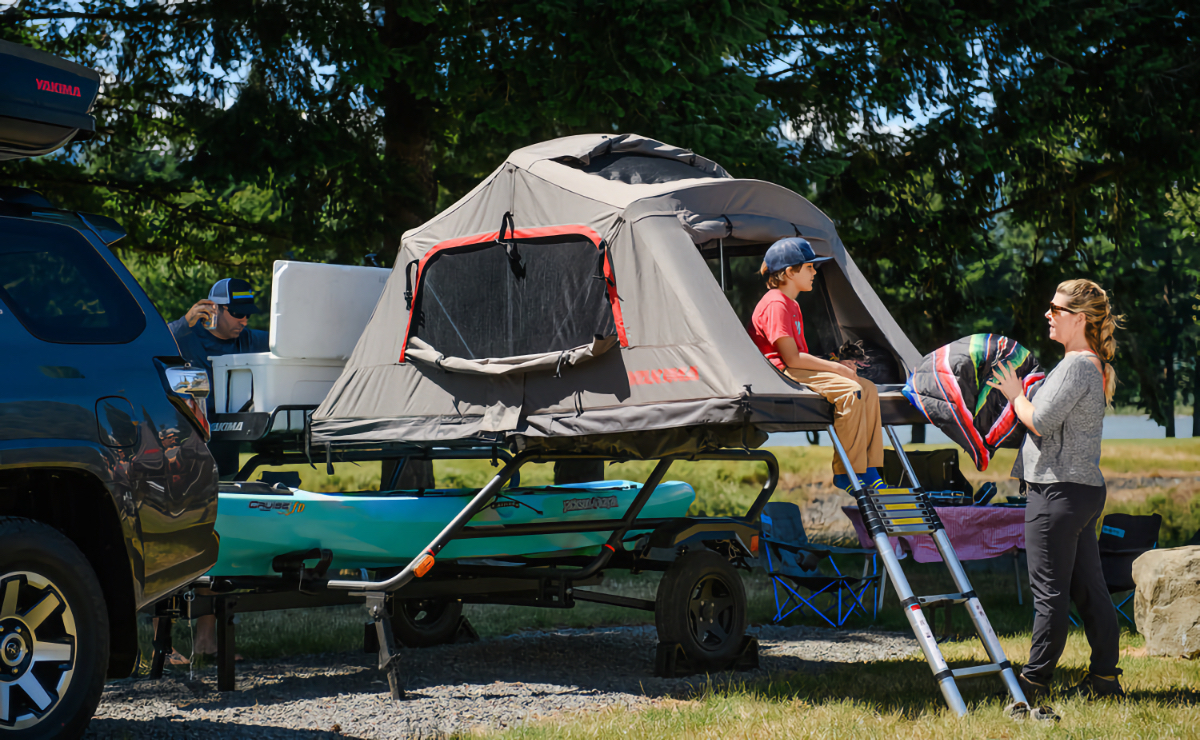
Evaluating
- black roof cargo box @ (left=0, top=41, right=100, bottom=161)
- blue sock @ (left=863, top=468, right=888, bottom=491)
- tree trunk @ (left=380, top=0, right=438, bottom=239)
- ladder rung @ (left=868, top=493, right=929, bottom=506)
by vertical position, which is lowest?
ladder rung @ (left=868, top=493, right=929, bottom=506)

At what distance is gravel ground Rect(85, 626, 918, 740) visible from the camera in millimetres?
5590

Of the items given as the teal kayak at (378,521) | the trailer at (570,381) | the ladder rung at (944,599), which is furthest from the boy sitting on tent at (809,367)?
the teal kayak at (378,521)

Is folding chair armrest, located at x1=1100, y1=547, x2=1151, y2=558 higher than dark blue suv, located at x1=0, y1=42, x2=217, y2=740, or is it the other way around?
dark blue suv, located at x1=0, y1=42, x2=217, y2=740

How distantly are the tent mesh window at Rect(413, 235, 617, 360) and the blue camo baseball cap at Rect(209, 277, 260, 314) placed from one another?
1.32 metres

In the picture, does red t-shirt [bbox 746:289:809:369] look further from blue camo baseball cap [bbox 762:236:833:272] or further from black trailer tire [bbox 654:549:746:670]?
black trailer tire [bbox 654:549:746:670]

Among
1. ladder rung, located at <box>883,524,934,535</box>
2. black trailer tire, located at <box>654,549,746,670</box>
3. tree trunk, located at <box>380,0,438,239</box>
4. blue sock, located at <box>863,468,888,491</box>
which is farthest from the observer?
tree trunk, located at <box>380,0,438,239</box>

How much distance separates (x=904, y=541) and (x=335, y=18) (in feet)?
23.6

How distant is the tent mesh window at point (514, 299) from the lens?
6.84 m

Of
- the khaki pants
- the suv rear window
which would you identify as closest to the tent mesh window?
the khaki pants

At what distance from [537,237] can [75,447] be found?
11.8 ft

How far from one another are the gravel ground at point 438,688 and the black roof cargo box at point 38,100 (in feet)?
8.24

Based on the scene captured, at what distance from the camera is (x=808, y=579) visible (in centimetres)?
942

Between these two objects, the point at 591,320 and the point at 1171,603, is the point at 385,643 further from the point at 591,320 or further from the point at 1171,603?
the point at 1171,603

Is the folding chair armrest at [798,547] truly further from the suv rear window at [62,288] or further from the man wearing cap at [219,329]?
the suv rear window at [62,288]
